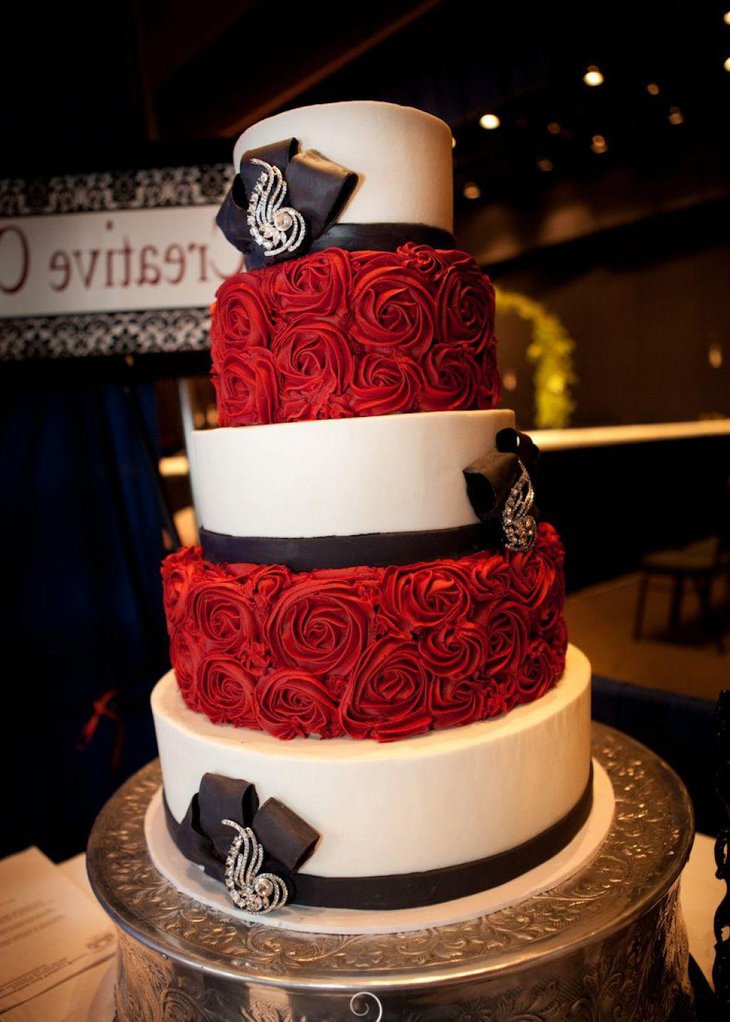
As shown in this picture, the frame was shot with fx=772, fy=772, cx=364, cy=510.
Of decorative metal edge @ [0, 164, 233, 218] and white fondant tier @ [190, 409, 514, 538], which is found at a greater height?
decorative metal edge @ [0, 164, 233, 218]

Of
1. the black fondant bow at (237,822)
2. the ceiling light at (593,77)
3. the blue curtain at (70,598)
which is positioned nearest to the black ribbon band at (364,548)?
the black fondant bow at (237,822)

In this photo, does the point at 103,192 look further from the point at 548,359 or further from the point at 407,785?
the point at 548,359

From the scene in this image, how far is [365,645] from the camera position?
52.6 inches

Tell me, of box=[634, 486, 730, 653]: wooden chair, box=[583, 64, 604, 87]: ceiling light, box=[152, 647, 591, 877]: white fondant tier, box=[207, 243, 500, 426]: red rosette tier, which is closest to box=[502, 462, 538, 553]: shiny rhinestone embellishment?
box=[207, 243, 500, 426]: red rosette tier

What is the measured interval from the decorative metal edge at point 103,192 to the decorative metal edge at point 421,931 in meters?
1.95

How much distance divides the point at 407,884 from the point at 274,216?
1232mm

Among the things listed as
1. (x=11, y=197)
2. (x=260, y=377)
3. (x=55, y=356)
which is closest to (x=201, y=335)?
(x=55, y=356)

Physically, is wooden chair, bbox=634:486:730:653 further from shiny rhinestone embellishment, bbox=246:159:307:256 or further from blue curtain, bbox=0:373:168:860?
shiny rhinestone embellishment, bbox=246:159:307:256

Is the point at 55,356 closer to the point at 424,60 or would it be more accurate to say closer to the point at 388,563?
the point at 388,563

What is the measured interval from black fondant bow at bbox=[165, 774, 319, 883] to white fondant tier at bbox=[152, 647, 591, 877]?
0.02m

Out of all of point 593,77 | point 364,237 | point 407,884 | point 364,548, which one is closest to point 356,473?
point 364,548

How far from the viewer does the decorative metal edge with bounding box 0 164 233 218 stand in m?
2.53

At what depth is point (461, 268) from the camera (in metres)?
1.50

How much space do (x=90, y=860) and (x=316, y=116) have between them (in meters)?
1.55
